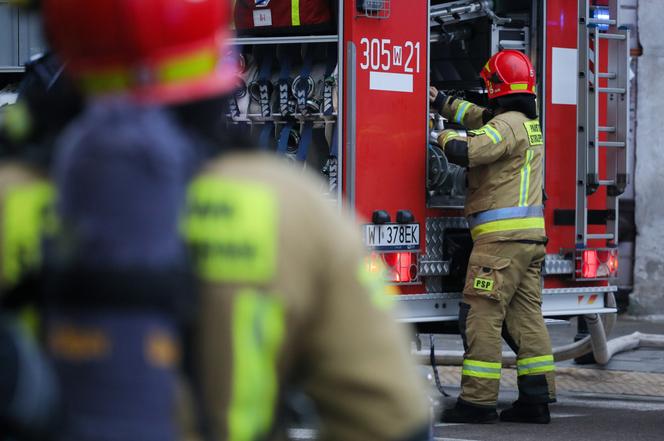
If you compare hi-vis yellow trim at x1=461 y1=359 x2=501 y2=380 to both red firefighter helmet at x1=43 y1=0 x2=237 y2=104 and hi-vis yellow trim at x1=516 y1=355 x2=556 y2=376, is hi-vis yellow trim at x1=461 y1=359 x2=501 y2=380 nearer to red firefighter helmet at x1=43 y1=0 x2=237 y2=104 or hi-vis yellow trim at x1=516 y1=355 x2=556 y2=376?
hi-vis yellow trim at x1=516 y1=355 x2=556 y2=376

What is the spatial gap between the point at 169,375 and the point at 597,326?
7259mm

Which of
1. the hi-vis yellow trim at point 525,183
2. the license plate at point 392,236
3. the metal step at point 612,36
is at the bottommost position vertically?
the license plate at point 392,236

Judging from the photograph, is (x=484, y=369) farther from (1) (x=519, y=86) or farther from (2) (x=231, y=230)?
(2) (x=231, y=230)

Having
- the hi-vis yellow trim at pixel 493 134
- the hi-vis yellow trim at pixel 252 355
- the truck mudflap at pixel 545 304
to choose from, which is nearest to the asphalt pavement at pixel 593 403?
the truck mudflap at pixel 545 304

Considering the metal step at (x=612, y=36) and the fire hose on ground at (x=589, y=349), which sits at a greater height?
the metal step at (x=612, y=36)

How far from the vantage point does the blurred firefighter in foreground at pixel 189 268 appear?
1.41 metres

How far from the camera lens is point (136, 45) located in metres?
1.48

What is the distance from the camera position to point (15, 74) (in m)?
7.45

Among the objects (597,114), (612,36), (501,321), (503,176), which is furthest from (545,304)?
(612,36)

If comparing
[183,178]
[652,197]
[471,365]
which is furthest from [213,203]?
[652,197]

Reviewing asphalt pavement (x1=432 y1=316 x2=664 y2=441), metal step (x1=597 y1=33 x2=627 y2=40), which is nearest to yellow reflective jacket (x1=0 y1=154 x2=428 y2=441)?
asphalt pavement (x1=432 y1=316 x2=664 y2=441)

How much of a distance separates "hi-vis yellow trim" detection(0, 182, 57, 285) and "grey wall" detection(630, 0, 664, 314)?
1217cm

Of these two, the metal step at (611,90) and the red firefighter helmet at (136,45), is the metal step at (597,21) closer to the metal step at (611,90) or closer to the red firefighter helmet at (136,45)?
the metal step at (611,90)

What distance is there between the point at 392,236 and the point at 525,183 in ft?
2.87
